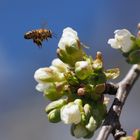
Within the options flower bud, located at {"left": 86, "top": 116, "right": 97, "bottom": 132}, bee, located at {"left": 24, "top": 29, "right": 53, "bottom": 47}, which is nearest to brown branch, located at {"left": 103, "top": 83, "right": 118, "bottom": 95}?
flower bud, located at {"left": 86, "top": 116, "right": 97, "bottom": 132}

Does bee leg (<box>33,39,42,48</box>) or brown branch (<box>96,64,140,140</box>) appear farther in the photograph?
bee leg (<box>33,39,42,48</box>)

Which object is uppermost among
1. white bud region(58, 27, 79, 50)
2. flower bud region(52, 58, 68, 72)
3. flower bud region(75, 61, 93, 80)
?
white bud region(58, 27, 79, 50)

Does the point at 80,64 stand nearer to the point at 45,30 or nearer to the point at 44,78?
the point at 44,78

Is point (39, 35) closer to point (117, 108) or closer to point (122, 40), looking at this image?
point (122, 40)

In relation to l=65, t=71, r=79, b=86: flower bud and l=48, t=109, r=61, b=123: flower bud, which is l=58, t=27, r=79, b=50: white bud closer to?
l=65, t=71, r=79, b=86: flower bud

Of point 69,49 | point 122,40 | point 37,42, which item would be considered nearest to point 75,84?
point 69,49

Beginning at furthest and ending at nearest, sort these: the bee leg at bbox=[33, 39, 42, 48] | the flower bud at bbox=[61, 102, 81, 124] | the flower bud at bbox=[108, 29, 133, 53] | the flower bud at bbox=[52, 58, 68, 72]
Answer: the bee leg at bbox=[33, 39, 42, 48]
the flower bud at bbox=[52, 58, 68, 72]
the flower bud at bbox=[108, 29, 133, 53]
the flower bud at bbox=[61, 102, 81, 124]

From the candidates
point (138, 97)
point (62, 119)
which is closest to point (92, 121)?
point (62, 119)
